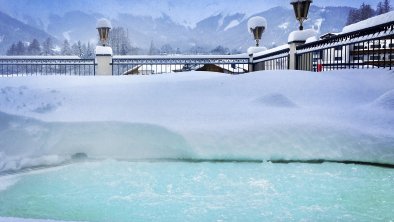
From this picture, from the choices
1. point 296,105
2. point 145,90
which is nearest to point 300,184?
point 296,105

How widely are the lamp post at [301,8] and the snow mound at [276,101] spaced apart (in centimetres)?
622

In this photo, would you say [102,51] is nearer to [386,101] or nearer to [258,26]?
[258,26]

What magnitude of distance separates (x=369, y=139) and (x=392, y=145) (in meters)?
0.19

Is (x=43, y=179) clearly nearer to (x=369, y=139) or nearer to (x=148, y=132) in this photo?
(x=148, y=132)

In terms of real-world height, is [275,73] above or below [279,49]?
below

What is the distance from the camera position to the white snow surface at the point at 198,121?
3.47 m

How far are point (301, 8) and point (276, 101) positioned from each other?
6607 mm

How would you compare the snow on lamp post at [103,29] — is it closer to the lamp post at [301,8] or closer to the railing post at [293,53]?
the lamp post at [301,8]

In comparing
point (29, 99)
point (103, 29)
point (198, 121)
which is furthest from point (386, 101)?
point (103, 29)

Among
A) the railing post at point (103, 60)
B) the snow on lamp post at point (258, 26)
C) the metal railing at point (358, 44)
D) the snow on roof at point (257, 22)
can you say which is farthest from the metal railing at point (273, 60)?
the railing post at point (103, 60)

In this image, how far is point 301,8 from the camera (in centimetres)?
Answer: 988

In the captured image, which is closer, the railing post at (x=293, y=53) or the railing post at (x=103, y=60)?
the railing post at (x=293, y=53)

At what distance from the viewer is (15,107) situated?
393cm

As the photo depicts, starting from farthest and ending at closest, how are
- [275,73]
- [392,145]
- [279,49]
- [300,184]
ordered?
[279,49] → [275,73] → [392,145] → [300,184]
